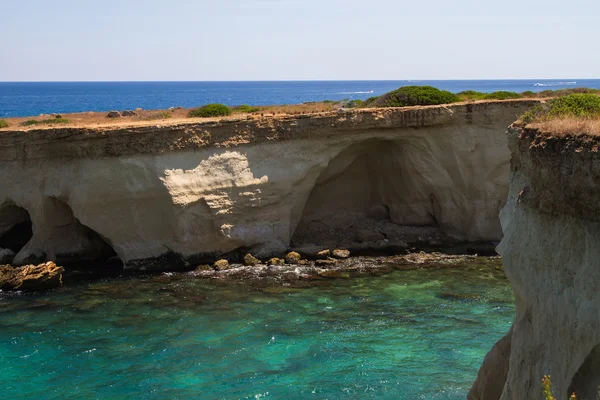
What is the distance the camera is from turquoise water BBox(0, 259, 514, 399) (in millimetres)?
14117

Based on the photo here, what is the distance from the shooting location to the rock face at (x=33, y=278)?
68.4 ft

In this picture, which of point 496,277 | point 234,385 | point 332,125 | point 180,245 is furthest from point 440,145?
point 234,385

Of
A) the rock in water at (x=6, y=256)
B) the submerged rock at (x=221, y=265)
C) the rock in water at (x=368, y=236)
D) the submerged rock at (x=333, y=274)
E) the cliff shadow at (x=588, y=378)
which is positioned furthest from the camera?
the rock in water at (x=368, y=236)

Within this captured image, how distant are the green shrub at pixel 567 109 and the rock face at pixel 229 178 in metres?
13.5

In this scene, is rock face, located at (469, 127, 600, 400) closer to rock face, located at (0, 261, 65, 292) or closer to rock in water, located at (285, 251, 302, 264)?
rock in water, located at (285, 251, 302, 264)

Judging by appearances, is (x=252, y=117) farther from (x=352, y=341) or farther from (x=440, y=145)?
(x=352, y=341)

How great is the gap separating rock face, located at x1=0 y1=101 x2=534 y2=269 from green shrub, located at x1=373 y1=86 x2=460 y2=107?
194 centimetres

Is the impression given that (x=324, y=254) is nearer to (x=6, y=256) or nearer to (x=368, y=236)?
(x=368, y=236)

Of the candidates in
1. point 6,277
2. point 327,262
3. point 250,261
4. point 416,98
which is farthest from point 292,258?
point 6,277

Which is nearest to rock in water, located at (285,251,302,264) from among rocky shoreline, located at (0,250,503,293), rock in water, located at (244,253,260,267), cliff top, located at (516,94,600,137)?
rocky shoreline, located at (0,250,503,293)

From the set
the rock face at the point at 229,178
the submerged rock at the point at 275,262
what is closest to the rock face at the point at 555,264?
the submerged rock at the point at 275,262

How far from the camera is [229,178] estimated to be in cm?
2317

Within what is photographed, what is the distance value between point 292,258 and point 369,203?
19.2 feet

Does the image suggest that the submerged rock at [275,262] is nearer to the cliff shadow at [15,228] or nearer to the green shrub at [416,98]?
the green shrub at [416,98]
